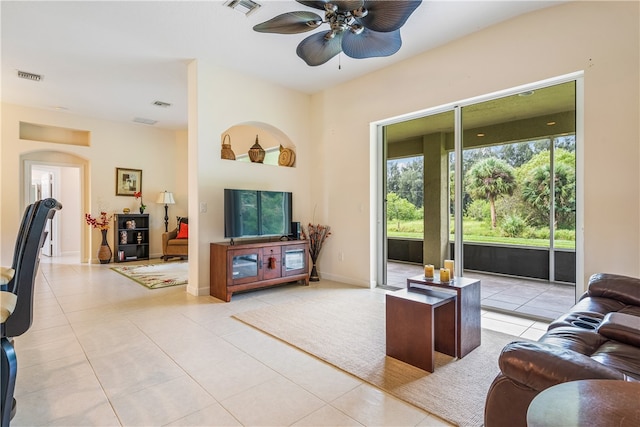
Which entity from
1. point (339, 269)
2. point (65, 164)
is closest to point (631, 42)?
point (339, 269)

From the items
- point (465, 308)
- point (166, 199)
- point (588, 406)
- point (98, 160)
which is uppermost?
point (98, 160)

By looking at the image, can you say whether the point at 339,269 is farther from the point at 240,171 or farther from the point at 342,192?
the point at 240,171

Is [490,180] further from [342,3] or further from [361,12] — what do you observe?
[342,3]

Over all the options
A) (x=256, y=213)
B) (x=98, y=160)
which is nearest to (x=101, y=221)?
(x=98, y=160)

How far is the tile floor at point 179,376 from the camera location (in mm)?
1747

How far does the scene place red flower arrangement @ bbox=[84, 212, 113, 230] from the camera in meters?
6.66

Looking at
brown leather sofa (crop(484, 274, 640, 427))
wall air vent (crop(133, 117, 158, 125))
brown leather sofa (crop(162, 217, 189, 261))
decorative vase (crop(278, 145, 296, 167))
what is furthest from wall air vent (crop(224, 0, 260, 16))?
brown leather sofa (crop(162, 217, 189, 261))

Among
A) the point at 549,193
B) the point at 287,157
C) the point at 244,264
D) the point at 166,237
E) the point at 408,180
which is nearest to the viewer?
the point at 549,193

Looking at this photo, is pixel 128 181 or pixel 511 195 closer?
pixel 511 195

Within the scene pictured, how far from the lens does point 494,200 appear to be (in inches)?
154

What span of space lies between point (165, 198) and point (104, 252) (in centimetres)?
166

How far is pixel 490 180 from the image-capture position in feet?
12.9

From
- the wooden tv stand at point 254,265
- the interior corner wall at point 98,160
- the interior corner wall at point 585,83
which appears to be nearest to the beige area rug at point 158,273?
the wooden tv stand at point 254,265

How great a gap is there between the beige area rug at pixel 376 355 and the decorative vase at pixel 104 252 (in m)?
4.94
